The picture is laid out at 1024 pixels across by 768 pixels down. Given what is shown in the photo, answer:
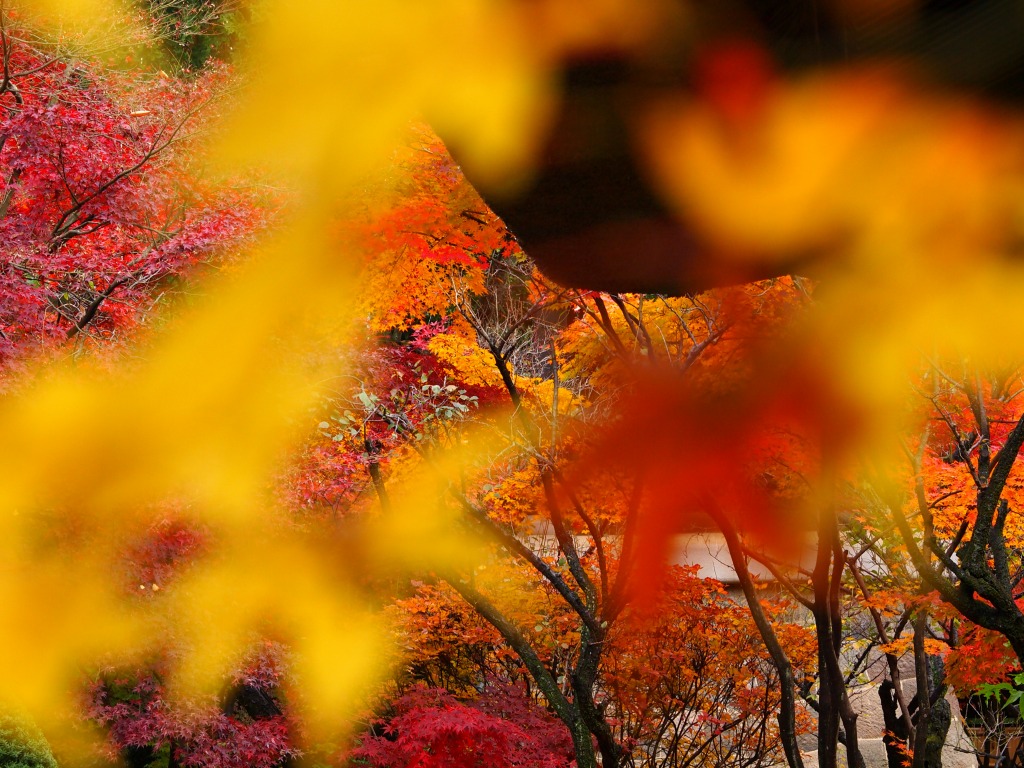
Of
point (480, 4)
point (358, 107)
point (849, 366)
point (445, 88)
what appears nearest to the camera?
point (480, 4)

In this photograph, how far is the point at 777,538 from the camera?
30.1ft

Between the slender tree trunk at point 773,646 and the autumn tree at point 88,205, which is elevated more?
the autumn tree at point 88,205

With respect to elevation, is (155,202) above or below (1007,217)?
above

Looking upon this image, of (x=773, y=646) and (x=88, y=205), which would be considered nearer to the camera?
(x=773, y=646)

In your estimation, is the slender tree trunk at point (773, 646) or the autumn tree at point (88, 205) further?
the slender tree trunk at point (773, 646)

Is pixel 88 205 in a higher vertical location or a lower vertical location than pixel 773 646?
higher

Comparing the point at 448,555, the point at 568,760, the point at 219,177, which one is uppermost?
the point at 219,177

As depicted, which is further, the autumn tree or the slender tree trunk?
the slender tree trunk

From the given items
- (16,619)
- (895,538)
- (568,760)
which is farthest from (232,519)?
(895,538)

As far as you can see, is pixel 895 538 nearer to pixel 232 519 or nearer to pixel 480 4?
pixel 232 519

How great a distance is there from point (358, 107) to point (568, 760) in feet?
22.3

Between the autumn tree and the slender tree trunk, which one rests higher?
the autumn tree

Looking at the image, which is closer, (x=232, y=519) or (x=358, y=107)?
(x=358, y=107)

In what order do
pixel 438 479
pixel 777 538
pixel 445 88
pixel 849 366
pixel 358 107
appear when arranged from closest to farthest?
pixel 445 88, pixel 358 107, pixel 849 366, pixel 438 479, pixel 777 538
